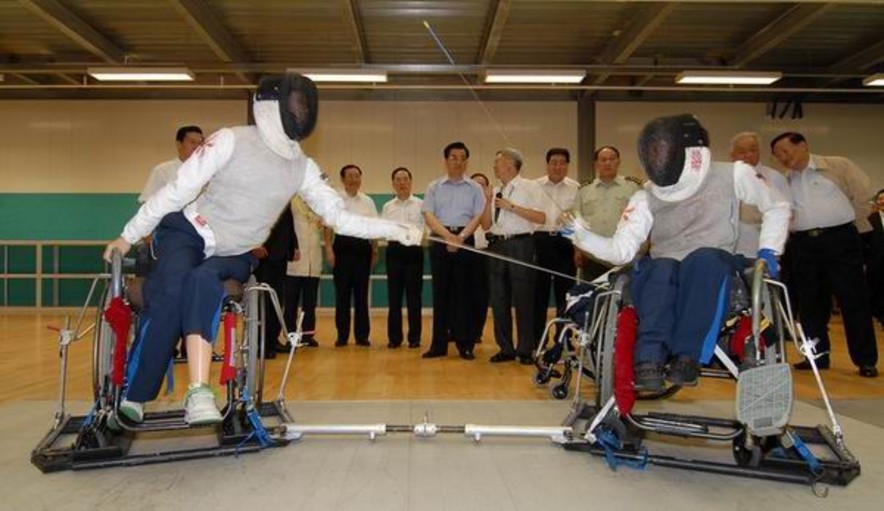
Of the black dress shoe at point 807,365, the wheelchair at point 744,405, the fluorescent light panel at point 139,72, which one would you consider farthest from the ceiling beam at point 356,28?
the wheelchair at point 744,405

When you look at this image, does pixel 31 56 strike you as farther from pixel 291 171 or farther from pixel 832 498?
pixel 832 498

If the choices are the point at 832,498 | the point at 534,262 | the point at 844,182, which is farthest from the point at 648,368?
the point at 844,182

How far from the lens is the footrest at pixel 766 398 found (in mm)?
1852

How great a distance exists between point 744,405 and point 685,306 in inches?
13.6

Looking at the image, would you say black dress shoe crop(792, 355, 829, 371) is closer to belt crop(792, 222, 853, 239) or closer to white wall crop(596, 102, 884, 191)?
belt crop(792, 222, 853, 239)

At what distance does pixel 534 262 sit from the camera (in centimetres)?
475

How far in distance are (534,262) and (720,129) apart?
22.1ft

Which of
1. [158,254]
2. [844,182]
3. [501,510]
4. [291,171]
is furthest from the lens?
[844,182]

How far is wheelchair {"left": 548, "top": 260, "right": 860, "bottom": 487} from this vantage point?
191 cm

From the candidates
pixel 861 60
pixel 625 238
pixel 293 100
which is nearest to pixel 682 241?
pixel 625 238

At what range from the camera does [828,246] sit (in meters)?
4.29

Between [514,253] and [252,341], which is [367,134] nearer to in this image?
[514,253]

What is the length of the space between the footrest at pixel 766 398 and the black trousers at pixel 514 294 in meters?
2.62

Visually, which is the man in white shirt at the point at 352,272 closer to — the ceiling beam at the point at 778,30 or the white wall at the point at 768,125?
the ceiling beam at the point at 778,30
